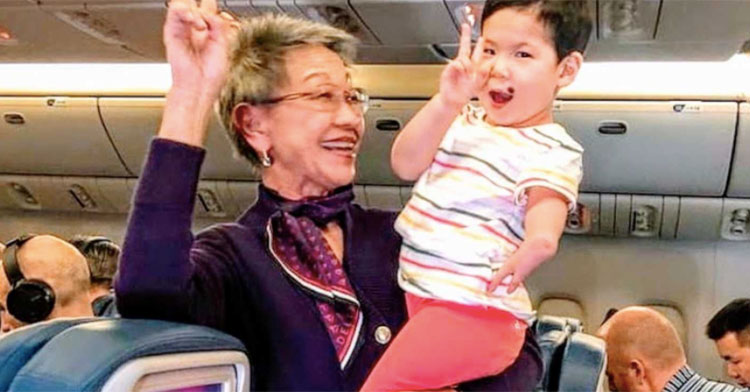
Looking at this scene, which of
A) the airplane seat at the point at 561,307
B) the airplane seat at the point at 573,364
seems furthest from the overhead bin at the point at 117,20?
the airplane seat at the point at 561,307

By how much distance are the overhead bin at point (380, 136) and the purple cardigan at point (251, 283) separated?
3260 millimetres

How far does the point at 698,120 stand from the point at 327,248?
3.55 m

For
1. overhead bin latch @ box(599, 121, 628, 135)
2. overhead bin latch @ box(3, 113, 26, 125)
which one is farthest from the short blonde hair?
overhead bin latch @ box(3, 113, 26, 125)

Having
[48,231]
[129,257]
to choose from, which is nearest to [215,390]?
[129,257]

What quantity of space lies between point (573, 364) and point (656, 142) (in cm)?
272

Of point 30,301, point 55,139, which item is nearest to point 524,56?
point 30,301

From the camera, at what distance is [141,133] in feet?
19.0

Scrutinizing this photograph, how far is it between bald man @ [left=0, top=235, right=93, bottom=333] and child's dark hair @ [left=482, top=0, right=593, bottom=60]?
202cm

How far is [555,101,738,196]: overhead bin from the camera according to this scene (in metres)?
4.79

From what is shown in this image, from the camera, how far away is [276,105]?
5.89 feet

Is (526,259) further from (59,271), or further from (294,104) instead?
(59,271)

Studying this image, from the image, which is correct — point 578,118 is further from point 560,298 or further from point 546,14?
point 546,14

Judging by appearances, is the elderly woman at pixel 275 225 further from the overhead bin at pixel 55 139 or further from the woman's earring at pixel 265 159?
the overhead bin at pixel 55 139

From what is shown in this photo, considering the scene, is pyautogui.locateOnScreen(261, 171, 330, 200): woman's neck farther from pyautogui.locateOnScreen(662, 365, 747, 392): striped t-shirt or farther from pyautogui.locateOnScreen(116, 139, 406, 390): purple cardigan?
pyautogui.locateOnScreen(662, 365, 747, 392): striped t-shirt
